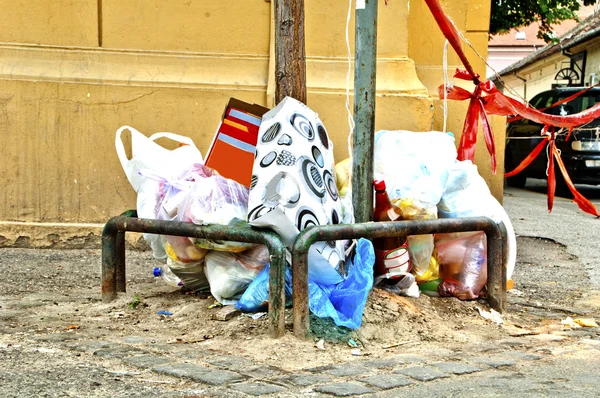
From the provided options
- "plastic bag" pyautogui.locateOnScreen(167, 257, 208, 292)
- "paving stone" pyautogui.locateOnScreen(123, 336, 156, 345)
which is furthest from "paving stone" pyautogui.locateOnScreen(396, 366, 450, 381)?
"plastic bag" pyautogui.locateOnScreen(167, 257, 208, 292)

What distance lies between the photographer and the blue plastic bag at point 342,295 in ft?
12.9

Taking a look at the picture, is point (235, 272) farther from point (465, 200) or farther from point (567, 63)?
point (567, 63)

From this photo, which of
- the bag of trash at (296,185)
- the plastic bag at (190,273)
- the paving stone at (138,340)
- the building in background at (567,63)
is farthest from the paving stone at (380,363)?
the building in background at (567,63)

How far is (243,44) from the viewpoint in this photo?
702 cm

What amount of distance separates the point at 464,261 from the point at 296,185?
4.46 ft

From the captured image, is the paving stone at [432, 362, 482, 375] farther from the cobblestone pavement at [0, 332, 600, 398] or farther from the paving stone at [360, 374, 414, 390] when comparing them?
the paving stone at [360, 374, 414, 390]

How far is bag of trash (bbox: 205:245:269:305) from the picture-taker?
170 inches

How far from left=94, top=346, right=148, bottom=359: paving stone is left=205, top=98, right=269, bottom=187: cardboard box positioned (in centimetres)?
128

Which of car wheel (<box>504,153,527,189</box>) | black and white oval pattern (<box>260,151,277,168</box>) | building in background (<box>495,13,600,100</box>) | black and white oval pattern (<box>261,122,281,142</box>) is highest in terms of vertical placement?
building in background (<box>495,13,600,100</box>)

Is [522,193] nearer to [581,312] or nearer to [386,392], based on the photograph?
A: [581,312]

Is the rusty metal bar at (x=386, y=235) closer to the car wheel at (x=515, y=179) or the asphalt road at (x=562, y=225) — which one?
the asphalt road at (x=562, y=225)

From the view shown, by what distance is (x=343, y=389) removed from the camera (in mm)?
3230

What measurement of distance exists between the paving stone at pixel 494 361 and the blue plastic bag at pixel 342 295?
1.91 feet

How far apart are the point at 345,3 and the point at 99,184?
2.50 meters
